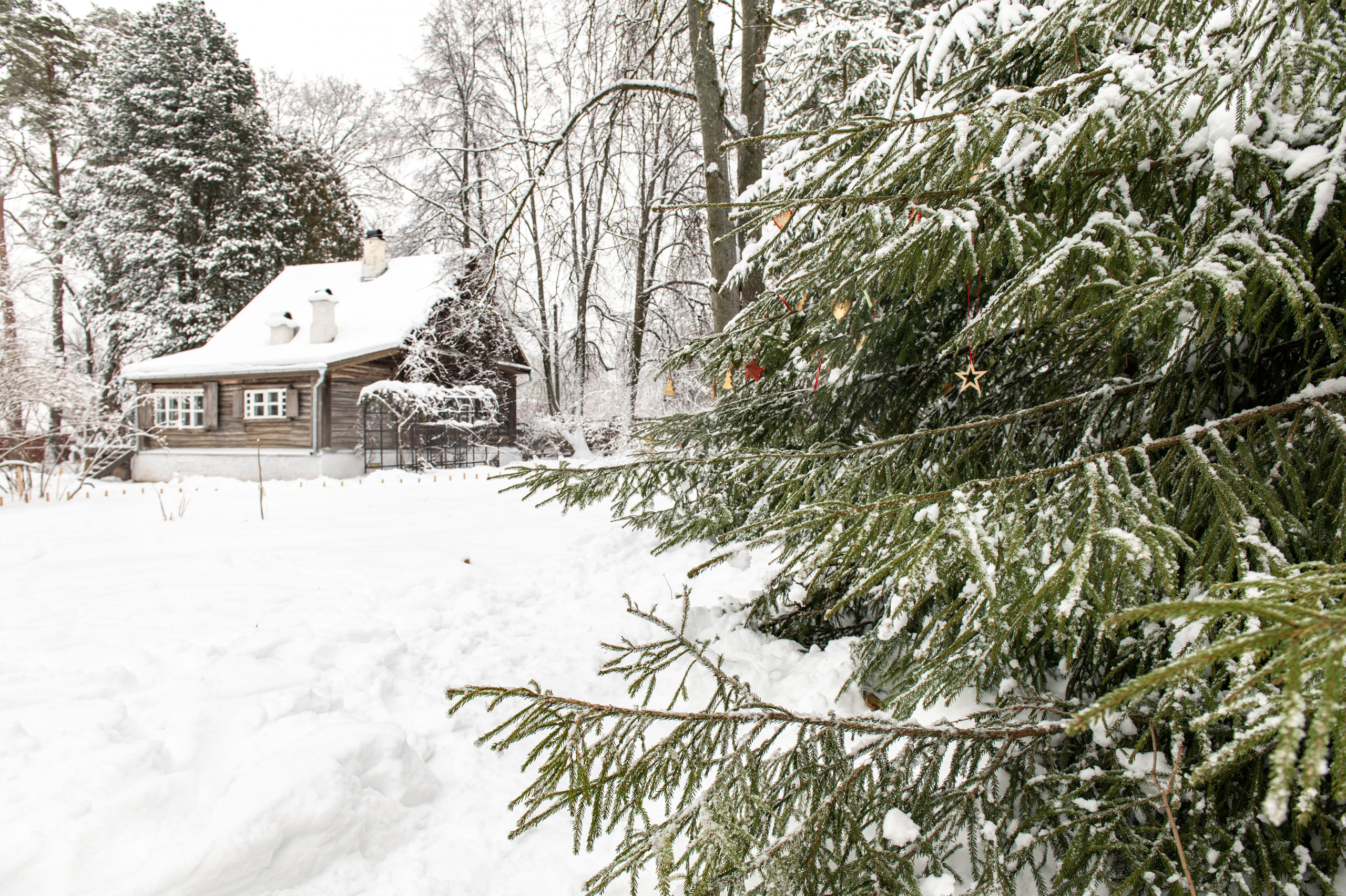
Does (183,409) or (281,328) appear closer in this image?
(281,328)

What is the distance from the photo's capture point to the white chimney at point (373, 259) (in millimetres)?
20344

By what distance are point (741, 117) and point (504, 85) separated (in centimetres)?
1560

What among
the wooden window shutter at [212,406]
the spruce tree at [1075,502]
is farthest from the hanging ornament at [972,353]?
the wooden window shutter at [212,406]

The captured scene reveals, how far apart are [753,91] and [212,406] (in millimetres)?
18442

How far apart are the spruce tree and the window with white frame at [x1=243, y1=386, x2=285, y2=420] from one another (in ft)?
61.8

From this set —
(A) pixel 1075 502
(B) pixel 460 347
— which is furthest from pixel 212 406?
(A) pixel 1075 502

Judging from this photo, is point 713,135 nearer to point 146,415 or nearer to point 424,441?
point 424,441

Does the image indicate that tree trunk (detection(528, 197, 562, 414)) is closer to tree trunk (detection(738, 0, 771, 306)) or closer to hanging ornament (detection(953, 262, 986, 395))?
tree trunk (detection(738, 0, 771, 306))

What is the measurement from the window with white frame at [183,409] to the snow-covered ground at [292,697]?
587 inches

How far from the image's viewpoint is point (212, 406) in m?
18.4

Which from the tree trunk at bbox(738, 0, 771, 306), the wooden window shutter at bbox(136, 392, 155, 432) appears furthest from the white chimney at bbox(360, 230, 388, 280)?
the tree trunk at bbox(738, 0, 771, 306)

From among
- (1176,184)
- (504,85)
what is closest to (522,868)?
(1176,184)

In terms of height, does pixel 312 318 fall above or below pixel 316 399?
above

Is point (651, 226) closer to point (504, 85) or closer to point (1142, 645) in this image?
point (504, 85)
